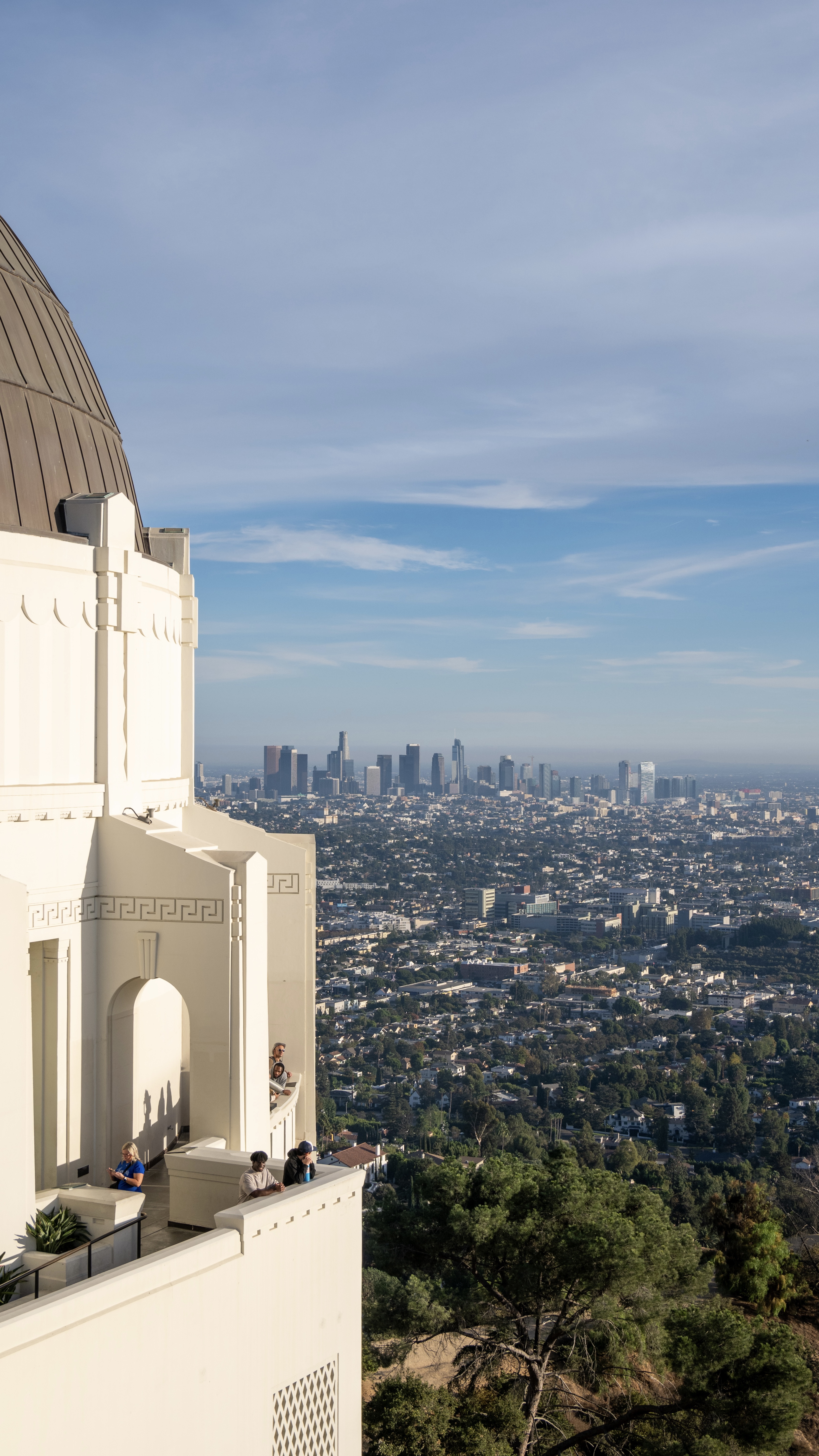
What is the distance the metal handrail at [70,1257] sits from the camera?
7051 millimetres

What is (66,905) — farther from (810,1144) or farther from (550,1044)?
(550,1044)

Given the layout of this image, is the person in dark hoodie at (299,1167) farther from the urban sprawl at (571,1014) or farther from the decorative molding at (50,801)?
the urban sprawl at (571,1014)

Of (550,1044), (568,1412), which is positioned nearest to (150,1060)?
(568,1412)

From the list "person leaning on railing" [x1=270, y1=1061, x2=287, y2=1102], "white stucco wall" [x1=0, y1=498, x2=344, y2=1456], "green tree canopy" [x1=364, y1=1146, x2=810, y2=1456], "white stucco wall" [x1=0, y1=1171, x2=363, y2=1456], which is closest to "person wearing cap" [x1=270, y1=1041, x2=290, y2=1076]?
"person leaning on railing" [x1=270, y1=1061, x2=287, y2=1102]

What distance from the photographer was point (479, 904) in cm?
15812

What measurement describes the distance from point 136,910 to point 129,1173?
2.25 m

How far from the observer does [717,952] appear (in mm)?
129750

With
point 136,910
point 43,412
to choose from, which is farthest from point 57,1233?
point 43,412

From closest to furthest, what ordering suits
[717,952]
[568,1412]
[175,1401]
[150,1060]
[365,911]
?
[175,1401]
[150,1060]
[568,1412]
[717,952]
[365,911]

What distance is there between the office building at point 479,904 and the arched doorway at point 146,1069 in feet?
464

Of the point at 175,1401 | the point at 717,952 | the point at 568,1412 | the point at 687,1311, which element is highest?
the point at 175,1401

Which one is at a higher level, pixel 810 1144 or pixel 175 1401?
pixel 175 1401

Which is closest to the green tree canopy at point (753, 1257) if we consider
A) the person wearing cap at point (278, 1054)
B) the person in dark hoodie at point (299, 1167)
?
the person wearing cap at point (278, 1054)

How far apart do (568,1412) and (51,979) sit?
17180 millimetres
